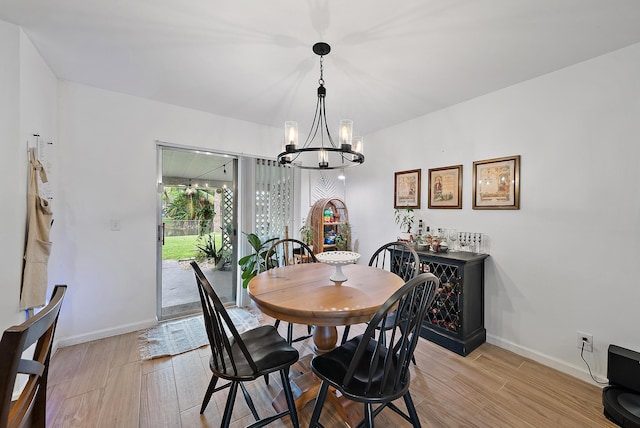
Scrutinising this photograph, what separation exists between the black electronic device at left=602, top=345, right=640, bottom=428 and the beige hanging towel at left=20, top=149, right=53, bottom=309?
3815 millimetres

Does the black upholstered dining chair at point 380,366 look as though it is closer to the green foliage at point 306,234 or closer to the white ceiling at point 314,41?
the white ceiling at point 314,41

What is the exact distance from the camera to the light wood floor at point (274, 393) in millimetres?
1598

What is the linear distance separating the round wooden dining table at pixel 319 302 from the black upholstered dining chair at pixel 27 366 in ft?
2.74

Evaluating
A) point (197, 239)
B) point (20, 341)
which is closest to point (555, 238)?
point (20, 341)

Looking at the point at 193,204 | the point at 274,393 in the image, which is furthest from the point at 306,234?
the point at 193,204

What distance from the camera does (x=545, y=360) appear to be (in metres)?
2.22

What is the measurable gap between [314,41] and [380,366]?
2127 mm

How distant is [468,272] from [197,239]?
16.1ft

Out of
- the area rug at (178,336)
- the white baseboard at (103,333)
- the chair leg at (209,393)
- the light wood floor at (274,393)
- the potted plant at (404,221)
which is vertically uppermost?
the potted plant at (404,221)

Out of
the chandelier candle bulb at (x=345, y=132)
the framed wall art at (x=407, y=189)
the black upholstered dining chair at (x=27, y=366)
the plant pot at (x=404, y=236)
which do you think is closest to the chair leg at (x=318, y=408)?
the black upholstered dining chair at (x=27, y=366)

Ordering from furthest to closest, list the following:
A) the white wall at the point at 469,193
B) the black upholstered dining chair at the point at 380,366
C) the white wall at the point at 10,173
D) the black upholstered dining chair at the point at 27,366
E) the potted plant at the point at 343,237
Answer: the potted plant at the point at 343,237
the white wall at the point at 469,193
the white wall at the point at 10,173
the black upholstered dining chair at the point at 380,366
the black upholstered dining chair at the point at 27,366

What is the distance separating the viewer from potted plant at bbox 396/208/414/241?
10.8 feet

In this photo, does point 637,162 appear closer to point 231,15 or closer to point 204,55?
point 231,15

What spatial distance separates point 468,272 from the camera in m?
2.43
